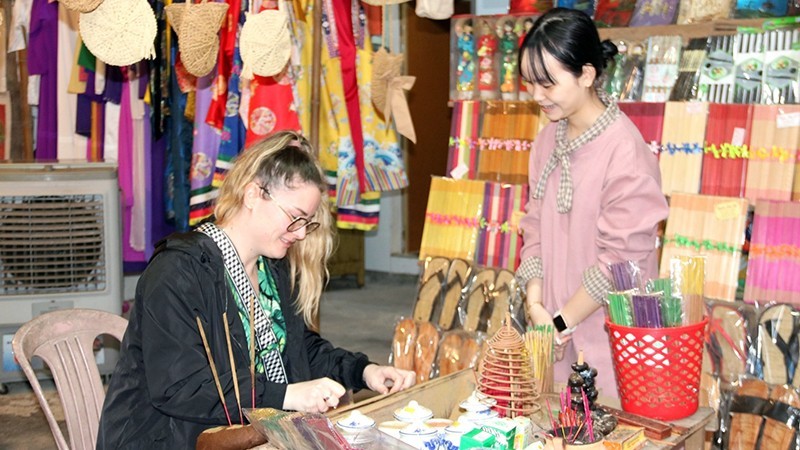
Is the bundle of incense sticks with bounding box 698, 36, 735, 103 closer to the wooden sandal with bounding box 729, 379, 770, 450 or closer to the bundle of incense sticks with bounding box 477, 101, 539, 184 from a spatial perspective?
the bundle of incense sticks with bounding box 477, 101, 539, 184

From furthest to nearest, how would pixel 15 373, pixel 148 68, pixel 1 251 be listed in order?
1. pixel 148 68
2. pixel 15 373
3. pixel 1 251

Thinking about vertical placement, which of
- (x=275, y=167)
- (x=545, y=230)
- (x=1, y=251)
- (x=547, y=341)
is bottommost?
(x=1, y=251)

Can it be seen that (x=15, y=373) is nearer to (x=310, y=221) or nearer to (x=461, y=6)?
(x=310, y=221)

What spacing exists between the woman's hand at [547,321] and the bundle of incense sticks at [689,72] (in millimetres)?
1146

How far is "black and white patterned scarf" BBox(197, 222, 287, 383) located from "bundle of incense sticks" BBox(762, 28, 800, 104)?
1.94 meters

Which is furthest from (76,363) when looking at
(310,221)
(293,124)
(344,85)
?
(344,85)

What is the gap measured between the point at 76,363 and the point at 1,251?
2245mm

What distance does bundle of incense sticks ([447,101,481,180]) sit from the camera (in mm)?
3824

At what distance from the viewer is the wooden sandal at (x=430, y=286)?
3.84 m

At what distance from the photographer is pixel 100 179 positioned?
4457 millimetres

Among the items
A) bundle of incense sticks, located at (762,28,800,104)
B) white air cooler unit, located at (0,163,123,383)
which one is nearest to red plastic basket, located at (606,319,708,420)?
bundle of incense sticks, located at (762,28,800,104)

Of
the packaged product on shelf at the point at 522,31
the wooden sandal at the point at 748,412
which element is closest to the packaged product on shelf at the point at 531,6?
the packaged product on shelf at the point at 522,31

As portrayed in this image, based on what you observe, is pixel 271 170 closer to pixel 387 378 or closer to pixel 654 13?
pixel 387 378

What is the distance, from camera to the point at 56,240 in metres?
4.38
